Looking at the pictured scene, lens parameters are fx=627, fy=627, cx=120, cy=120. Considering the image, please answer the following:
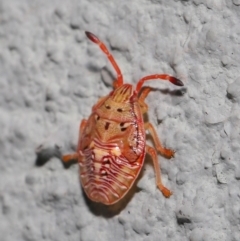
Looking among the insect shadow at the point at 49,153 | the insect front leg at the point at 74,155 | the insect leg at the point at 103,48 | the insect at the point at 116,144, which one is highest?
the insect leg at the point at 103,48

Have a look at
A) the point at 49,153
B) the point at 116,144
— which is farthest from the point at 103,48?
the point at 49,153

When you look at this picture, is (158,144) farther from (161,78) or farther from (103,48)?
(103,48)

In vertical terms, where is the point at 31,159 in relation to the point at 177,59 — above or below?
below

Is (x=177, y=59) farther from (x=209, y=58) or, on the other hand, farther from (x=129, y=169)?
(x=129, y=169)

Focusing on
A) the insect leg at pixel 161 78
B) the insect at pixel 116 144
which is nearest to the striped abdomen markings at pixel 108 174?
the insect at pixel 116 144

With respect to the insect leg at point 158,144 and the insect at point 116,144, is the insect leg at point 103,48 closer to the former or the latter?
the insect at point 116,144

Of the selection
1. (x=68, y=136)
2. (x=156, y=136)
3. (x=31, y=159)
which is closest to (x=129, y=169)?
(x=156, y=136)

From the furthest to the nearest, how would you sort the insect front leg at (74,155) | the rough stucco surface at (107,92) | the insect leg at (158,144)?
the insect front leg at (74,155)
the insect leg at (158,144)
the rough stucco surface at (107,92)

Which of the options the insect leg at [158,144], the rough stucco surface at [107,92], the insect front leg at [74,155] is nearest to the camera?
the rough stucco surface at [107,92]
